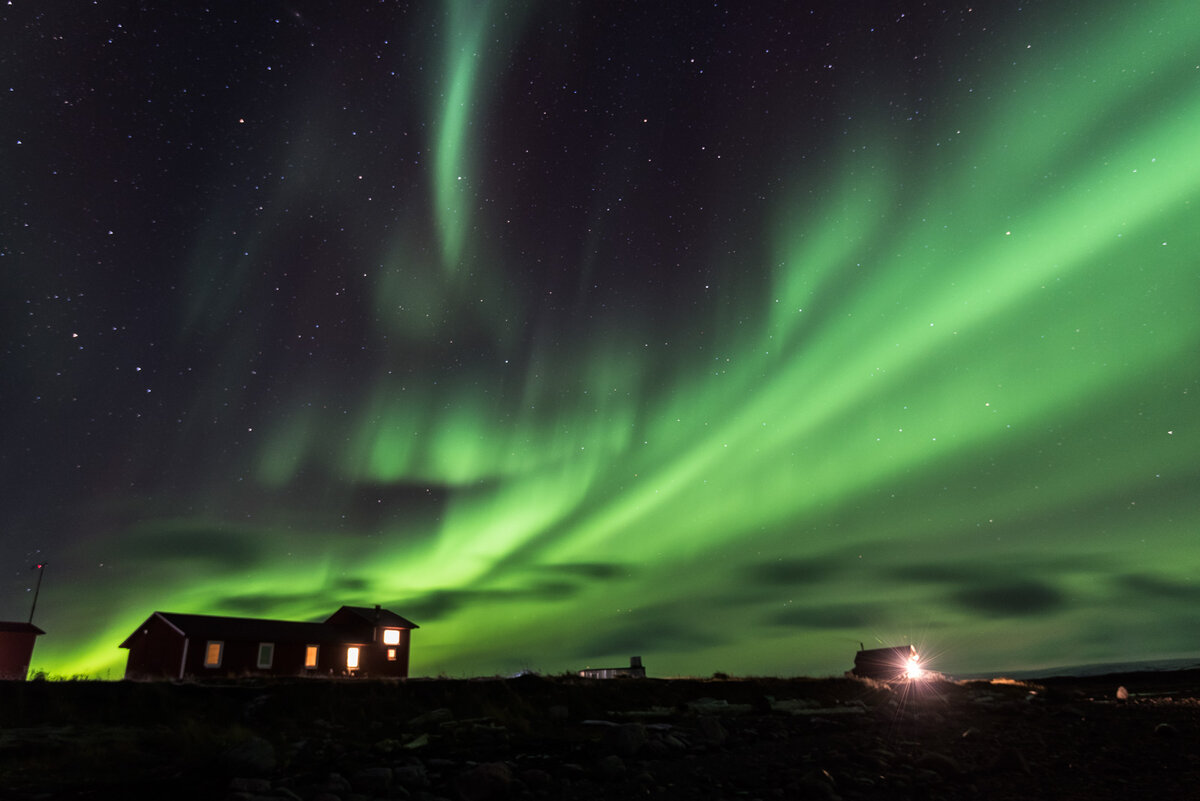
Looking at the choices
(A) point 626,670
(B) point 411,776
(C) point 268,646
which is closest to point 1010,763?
(B) point 411,776

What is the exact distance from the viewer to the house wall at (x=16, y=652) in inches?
2077

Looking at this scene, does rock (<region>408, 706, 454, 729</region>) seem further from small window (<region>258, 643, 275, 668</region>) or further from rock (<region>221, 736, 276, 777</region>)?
small window (<region>258, 643, 275, 668</region>)

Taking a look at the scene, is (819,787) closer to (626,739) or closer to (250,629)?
(626,739)

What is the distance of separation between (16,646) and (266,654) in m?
26.1

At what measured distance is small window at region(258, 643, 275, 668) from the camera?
142 ft

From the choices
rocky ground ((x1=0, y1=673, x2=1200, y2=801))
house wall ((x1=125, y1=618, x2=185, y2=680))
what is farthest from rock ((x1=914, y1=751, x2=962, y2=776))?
house wall ((x1=125, y1=618, x2=185, y2=680))

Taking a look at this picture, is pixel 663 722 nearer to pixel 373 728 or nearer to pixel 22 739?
pixel 373 728

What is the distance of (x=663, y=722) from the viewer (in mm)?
17844

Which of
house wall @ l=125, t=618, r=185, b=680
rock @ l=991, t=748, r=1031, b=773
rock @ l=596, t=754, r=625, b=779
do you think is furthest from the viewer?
house wall @ l=125, t=618, r=185, b=680

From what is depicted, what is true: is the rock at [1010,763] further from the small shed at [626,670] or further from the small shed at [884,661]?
the small shed at [884,661]

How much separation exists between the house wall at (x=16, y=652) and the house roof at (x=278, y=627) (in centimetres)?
1454

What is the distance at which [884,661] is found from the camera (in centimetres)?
5447

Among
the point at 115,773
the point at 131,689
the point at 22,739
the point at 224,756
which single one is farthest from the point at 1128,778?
the point at 131,689

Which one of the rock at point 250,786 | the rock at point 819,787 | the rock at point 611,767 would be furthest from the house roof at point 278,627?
the rock at point 819,787
